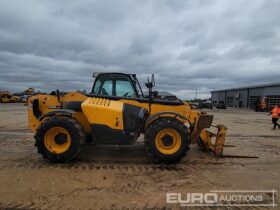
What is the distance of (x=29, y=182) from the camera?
554cm

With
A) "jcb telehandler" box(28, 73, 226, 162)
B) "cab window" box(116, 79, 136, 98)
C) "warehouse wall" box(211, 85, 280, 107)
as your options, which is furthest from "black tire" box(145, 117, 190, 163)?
"warehouse wall" box(211, 85, 280, 107)

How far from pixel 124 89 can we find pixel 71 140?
6.57ft

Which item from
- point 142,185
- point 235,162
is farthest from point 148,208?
point 235,162

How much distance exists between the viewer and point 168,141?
22.9 ft

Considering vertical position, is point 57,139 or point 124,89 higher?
point 124,89

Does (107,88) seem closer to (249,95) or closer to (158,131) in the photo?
(158,131)

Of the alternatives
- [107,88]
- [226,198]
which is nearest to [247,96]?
[107,88]

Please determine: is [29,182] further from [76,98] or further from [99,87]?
[99,87]

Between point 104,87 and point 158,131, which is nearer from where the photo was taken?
point 158,131

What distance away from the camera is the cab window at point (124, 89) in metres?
7.77

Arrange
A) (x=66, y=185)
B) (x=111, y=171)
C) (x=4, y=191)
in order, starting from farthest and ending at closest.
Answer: (x=111, y=171) < (x=66, y=185) < (x=4, y=191)

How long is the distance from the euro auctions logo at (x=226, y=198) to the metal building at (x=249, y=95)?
165 feet

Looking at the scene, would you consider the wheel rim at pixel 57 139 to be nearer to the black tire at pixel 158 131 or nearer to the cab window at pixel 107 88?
the cab window at pixel 107 88

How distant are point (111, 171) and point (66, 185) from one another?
123 centimetres
